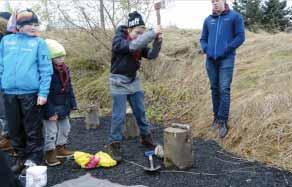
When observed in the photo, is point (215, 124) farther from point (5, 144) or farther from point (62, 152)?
point (5, 144)

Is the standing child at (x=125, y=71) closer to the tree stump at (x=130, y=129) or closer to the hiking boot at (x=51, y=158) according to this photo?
the hiking boot at (x=51, y=158)

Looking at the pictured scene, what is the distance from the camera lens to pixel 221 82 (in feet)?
17.5

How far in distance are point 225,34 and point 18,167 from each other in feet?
9.74

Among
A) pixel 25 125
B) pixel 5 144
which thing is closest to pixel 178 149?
pixel 25 125

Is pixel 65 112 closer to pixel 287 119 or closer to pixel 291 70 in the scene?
pixel 287 119

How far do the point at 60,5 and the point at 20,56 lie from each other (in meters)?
4.83

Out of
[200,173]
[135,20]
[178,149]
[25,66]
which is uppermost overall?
[135,20]

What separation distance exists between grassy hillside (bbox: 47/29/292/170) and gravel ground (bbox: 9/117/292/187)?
0.76 feet

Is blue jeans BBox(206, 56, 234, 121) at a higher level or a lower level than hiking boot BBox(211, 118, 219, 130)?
higher

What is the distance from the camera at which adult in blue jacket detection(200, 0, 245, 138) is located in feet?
17.2

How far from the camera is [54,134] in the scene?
15.3 feet

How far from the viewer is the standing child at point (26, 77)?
4.25m

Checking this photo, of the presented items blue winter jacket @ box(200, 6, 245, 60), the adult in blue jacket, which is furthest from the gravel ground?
blue winter jacket @ box(200, 6, 245, 60)

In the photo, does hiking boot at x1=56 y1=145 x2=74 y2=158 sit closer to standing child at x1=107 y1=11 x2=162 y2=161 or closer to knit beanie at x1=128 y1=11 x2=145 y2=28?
standing child at x1=107 y1=11 x2=162 y2=161
